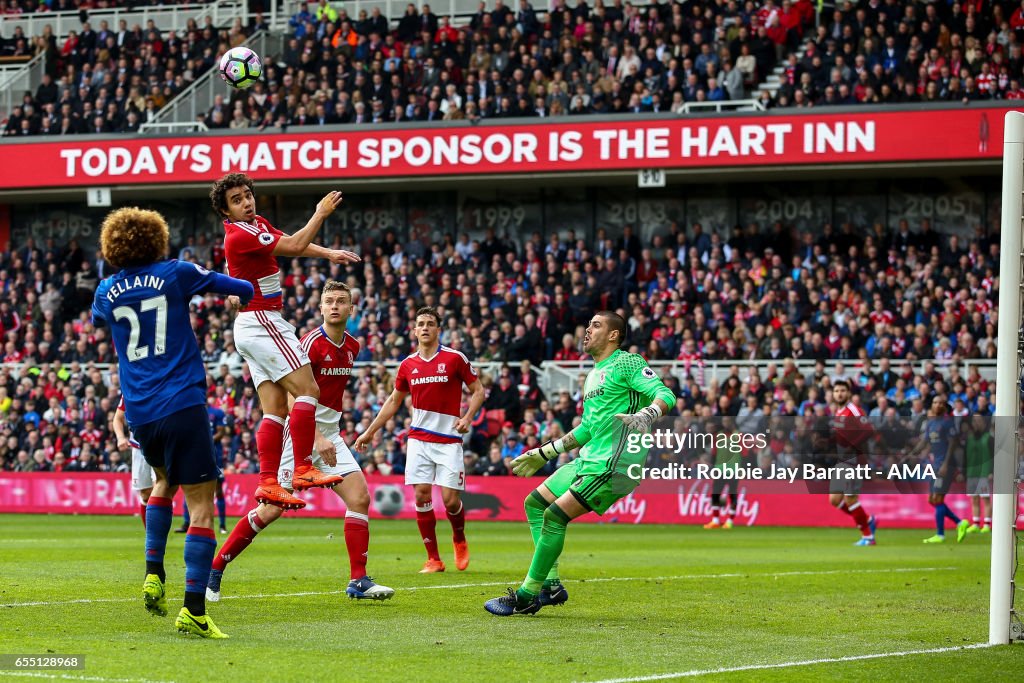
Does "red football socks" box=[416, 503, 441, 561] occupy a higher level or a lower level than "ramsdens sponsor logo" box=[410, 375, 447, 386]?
lower

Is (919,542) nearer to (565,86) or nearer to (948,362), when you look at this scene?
(948,362)

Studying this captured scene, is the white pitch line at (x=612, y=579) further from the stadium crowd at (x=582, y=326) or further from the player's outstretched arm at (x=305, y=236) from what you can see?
the stadium crowd at (x=582, y=326)

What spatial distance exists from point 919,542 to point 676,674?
48.0ft

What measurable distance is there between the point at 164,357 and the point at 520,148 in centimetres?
2439

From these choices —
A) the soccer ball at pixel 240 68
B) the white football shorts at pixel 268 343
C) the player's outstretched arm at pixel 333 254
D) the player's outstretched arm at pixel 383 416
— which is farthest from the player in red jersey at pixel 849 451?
the player's outstretched arm at pixel 333 254

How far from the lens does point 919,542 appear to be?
68.3 feet

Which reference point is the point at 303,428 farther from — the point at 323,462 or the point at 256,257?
the point at 256,257

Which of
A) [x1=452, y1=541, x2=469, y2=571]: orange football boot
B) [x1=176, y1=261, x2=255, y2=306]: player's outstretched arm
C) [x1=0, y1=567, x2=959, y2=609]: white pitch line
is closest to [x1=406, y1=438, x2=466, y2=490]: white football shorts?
[x1=452, y1=541, x2=469, y2=571]: orange football boot

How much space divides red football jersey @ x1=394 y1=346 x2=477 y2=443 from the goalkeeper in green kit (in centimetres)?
431

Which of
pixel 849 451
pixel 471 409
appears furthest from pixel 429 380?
pixel 849 451

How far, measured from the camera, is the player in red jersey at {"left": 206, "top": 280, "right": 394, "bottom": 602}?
10578 millimetres

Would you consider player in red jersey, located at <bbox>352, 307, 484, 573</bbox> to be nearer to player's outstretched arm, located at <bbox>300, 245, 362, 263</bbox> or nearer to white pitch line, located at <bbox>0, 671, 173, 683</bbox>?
player's outstretched arm, located at <bbox>300, 245, 362, 263</bbox>

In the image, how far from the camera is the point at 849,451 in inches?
739

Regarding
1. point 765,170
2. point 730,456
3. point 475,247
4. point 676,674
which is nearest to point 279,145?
point 475,247
